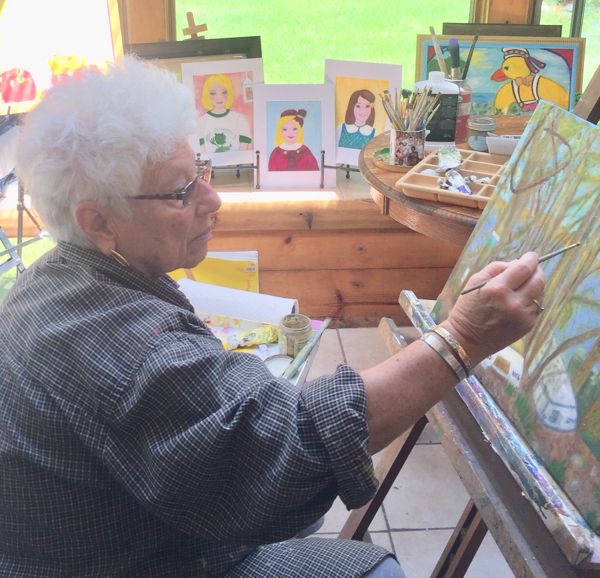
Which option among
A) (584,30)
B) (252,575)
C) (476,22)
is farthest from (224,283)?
(584,30)

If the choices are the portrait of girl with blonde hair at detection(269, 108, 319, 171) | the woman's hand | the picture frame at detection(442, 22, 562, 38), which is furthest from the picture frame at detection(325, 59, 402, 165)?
the woman's hand

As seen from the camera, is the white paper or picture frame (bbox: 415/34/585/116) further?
picture frame (bbox: 415/34/585/116)

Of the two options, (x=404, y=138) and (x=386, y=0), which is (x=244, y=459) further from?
(x=386, y=0)

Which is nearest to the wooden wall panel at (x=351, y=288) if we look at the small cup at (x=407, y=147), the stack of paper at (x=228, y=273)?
the stack of paper at (x=228, y=273)

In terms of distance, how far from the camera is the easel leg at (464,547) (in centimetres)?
A: 118

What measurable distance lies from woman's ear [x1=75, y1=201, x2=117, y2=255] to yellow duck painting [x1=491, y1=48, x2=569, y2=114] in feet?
7.49

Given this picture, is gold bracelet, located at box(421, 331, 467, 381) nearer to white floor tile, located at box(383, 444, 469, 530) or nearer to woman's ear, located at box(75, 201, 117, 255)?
woman's ear, located at box(75, 201, 117, 255)

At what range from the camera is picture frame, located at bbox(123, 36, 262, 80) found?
276 cm

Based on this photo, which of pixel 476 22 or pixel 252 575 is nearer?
pixel 252 575

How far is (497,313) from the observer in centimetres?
95

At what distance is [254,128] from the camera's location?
9.27 ft

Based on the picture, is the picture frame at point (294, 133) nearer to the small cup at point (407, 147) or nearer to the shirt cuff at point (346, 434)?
the small cup at point (407, 147)

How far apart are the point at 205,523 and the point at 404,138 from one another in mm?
1286

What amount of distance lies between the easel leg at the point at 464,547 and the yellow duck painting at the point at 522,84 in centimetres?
200
